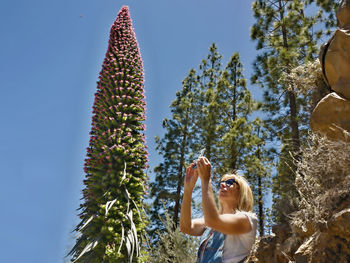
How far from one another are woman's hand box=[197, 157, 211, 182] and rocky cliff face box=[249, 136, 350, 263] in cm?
97

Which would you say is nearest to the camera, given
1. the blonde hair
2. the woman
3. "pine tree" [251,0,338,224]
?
the woman

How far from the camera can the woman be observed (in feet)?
5.68

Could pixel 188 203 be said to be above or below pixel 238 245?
above

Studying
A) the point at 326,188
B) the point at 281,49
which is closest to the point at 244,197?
the point at 326,188

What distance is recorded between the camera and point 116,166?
5406 millimetres

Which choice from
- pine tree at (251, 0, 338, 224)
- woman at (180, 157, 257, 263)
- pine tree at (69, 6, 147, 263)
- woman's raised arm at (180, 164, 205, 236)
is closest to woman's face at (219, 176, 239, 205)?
woman at (180, 157, 257, 263)

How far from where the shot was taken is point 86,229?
5.05m

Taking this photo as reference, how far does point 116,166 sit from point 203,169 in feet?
12.2

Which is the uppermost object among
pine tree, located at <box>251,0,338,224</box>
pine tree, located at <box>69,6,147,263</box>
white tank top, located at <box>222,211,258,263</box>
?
pine tree, located at <box>251,0,338,224</box>

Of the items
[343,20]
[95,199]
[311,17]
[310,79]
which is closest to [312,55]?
[311,17]

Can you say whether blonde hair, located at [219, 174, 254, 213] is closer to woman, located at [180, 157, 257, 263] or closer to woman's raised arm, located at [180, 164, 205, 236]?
woman, located at [180, 157, 257, 263]

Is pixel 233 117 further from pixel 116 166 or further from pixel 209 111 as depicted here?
pixel 116 166

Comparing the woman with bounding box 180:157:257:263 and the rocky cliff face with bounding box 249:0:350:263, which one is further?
the rocky cliff face with bounding box 249:0:350:263

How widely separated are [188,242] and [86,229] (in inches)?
63.5
